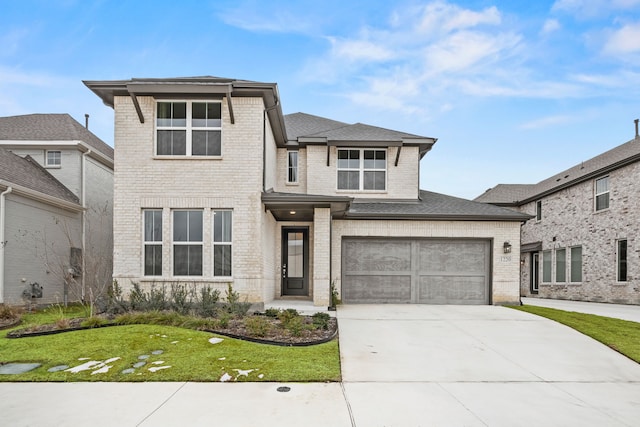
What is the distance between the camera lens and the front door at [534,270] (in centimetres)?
2123

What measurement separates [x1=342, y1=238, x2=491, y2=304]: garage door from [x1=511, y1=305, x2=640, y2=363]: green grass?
205 cm

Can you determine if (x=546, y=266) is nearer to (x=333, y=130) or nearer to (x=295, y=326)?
(x=333, y=130)

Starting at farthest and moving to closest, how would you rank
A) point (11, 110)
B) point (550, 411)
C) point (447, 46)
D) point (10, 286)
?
point (11, 110) < point (447, 46) < point (10, 286) < point (550, 411)

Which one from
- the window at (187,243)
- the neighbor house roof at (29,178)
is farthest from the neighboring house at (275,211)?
the neighbor house roof at (29,178)

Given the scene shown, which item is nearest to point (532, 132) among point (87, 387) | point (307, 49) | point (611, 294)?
point (611, 294)

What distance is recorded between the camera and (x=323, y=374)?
544cm

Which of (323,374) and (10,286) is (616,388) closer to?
(323,374)

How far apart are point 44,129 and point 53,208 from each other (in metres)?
A: 4.02

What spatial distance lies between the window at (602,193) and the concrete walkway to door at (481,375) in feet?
A: 33.3

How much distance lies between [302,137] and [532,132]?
17989 mm

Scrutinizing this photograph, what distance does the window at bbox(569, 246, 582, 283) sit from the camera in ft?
58.7

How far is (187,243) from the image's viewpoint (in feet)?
33.6

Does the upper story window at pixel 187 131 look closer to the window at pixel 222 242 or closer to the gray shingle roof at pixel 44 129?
the window at pixel 222 242

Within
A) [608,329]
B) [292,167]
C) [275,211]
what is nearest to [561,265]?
[608,329]
